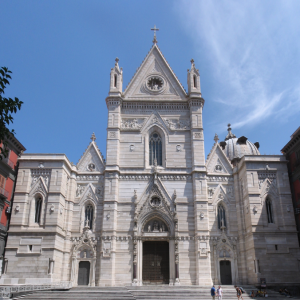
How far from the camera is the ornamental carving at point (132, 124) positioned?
35.8m

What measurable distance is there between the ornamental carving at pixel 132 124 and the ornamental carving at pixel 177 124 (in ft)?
8.57

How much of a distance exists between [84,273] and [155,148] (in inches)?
538

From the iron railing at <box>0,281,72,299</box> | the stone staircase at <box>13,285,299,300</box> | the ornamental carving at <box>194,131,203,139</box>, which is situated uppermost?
the ornamental carving at <box>194,131,203,139</box>

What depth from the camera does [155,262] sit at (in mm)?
31609

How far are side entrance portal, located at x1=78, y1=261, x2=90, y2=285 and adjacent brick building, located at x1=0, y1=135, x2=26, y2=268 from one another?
6746mm

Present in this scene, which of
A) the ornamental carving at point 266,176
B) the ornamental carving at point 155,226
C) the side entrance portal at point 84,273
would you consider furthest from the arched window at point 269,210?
the side entrance portal at point 84,273

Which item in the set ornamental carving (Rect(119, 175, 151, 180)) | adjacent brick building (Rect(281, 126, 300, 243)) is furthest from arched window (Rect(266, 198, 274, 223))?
ornamental carving (Rect(119, 175, 151, 180))

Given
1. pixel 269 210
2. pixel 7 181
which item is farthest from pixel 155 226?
pixel 7 181

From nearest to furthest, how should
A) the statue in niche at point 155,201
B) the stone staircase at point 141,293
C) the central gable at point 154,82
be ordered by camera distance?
the stone staircase at point 141,293 < the statue in niche at point 155,201 < the central gable at point 154,82

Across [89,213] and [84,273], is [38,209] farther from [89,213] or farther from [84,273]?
[84,273]

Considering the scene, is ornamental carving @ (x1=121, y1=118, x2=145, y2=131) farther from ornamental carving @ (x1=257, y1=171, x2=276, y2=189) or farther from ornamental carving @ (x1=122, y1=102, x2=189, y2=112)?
ornamental carving @ (x1=257, y1=171, x2=276, y2=189)

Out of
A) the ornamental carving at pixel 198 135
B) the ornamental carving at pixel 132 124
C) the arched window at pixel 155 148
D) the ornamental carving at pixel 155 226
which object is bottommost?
the ornamental carving at pixel 155 226

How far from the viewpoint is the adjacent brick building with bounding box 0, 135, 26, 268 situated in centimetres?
2894

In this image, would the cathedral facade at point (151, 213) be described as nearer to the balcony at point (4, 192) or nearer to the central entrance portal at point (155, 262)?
the central entrance portal at point (155, 262)
